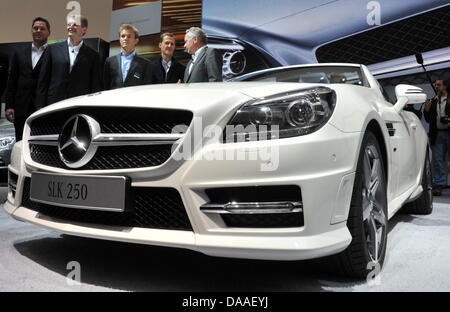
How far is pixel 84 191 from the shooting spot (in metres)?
1.49

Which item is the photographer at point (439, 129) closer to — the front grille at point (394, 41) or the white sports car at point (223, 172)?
the front grille at point (394, 41)

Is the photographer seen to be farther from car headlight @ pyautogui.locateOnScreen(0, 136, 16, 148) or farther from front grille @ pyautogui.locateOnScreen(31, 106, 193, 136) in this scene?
Answer: car headlight @ pyautogui.locateOnScreen(0, 136, 16, 148)

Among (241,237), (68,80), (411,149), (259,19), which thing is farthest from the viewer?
(259,19)

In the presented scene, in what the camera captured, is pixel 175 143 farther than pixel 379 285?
No

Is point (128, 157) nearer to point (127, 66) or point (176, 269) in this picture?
point (176, 269)

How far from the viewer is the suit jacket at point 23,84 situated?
3207mm

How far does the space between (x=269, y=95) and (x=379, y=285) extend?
2.61ft

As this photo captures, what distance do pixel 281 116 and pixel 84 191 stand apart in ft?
2.38

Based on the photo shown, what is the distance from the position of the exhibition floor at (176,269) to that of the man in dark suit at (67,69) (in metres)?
1.15

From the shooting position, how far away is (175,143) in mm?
1387

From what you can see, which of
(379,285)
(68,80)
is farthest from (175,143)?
(68,80)
